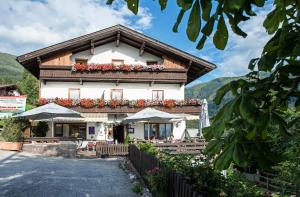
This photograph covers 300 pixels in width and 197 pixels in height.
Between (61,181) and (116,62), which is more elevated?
(116,62)

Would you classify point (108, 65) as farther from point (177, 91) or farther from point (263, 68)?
point (263, 68)

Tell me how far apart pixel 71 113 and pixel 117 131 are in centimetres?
1057

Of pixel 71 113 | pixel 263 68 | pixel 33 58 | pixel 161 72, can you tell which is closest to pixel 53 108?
pixel 71 113

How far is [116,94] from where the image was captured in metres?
30.1

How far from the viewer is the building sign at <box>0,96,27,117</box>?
2833 centimetres

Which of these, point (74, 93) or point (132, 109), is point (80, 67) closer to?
point (74, 93)

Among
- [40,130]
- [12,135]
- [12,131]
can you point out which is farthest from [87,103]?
[12,135]

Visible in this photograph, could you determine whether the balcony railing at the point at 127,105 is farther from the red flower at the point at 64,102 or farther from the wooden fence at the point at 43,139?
the wooden fence at the point at 43,139

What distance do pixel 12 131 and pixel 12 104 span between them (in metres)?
5.81

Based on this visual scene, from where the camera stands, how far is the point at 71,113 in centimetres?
2164

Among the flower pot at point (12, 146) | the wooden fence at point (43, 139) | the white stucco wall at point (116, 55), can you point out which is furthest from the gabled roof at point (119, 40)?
the flower pot at point (12, 146)

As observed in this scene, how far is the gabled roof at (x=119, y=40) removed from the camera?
28047 millimetres

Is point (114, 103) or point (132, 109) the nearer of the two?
point (114, 103)

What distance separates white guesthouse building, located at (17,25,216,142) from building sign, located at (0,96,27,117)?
1.56 m
